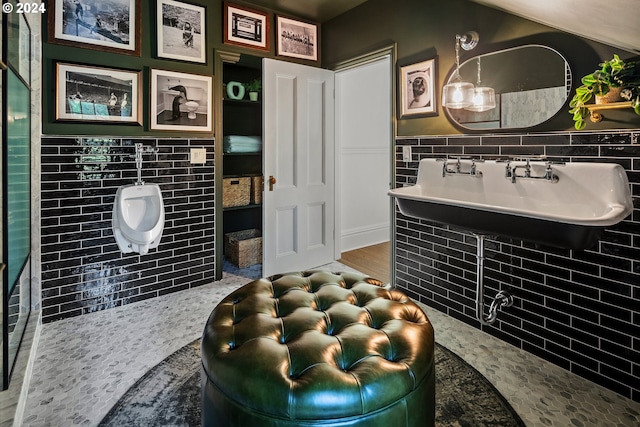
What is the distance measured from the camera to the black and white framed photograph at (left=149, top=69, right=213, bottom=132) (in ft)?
9.53

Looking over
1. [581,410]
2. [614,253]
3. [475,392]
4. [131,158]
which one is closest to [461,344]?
[475,392]

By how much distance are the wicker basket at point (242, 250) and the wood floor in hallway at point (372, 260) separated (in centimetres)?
87

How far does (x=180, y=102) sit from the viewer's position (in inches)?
119

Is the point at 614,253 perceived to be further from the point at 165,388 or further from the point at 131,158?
the point at 131,158

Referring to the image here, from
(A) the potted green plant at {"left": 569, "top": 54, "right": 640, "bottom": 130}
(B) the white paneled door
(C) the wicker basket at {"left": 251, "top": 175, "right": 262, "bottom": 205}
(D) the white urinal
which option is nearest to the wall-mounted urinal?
(D) the white urinal

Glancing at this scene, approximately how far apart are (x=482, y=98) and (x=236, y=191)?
7.45 feet

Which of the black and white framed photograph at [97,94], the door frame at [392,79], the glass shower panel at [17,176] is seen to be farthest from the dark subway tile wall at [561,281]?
the glass shower panel at [17,176]

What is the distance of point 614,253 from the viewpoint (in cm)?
183

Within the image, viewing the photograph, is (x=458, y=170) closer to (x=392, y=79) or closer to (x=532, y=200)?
(x=532, y=200)

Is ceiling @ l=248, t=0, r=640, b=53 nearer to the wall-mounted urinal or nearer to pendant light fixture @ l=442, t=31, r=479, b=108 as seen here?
pendant light fixture @ l=442, t=31, r=479, b=108

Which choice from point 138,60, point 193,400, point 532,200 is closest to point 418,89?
point 532,200

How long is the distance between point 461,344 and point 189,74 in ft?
9.07

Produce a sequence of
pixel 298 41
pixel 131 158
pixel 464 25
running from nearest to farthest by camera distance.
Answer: pixel 464 25
pixel 131 158
pixel 298 41

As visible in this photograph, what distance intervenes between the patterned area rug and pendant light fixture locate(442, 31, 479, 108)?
5.13 feet
